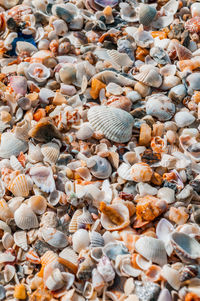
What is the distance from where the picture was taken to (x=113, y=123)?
7.61 feet

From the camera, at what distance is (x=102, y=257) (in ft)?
5.98

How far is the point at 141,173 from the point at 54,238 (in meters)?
0.61

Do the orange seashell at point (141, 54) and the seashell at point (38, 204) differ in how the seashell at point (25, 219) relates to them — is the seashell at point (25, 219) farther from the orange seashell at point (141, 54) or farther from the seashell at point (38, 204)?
the orange seashell at point (141, 54)

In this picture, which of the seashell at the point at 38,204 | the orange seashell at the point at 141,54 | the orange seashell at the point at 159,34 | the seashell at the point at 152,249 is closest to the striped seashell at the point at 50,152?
the seashell at the point at 38,204

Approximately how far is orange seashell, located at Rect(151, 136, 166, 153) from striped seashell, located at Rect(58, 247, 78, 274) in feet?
2.66

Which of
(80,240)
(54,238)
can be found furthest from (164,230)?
(54,238)

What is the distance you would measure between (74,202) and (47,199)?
188 mm

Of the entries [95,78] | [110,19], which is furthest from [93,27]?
[95,78]

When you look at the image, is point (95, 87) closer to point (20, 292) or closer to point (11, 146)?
point (11, 146)

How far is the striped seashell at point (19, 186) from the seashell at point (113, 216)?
1.61 feet

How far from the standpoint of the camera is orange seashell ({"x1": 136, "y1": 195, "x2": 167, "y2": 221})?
1944 mm

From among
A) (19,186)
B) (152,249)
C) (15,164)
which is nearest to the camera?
(152,249)

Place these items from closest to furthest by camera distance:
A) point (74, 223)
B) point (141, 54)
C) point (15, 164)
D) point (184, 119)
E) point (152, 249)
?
1. point (152, 249)
2. point (74, 223)
3. point (15, 164)
4. point (184, 119)
5. point (141, 54)

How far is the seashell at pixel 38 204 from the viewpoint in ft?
6.87
